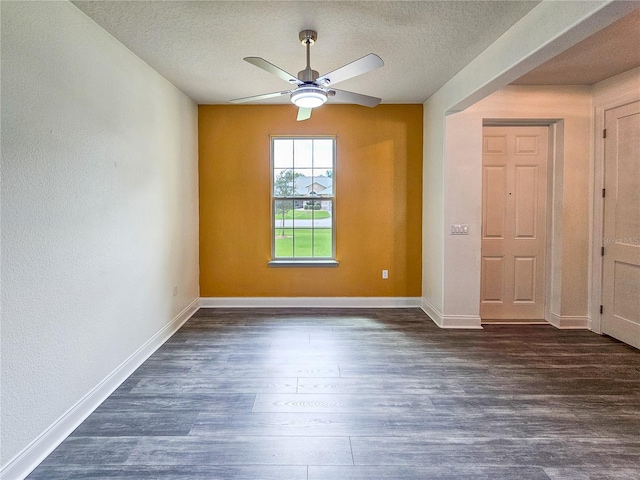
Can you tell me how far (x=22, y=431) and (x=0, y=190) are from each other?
1.20 m

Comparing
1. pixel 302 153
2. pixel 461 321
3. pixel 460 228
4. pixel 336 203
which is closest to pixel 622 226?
pixel 460 228

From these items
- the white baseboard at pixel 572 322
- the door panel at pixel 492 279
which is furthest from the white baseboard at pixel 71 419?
the white baseboard at pixel 572 322

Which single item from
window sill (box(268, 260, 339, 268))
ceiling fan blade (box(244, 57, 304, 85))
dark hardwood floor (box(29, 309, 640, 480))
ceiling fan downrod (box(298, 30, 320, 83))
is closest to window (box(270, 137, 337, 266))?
window sill (box(268, 260, 339, 268))

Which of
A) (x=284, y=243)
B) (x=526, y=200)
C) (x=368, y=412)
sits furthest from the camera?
(x=284, y=243)

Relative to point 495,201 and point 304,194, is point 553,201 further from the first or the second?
point 304,194

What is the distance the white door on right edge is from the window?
2944mm

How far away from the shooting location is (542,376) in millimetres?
2682

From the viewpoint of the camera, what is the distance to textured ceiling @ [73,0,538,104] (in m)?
2.18

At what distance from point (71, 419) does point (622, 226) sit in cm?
481

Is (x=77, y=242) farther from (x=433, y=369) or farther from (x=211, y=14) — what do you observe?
(x=433, y=369)

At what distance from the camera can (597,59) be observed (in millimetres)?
2980

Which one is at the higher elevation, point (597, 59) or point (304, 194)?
point (597, 59)

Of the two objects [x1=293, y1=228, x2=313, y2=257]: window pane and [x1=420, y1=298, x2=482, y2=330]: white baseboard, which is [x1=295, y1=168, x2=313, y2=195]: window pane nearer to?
[x1=293, y1=228, x2=313, y2=257]: window pane

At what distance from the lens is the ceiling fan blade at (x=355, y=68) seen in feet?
6.92
